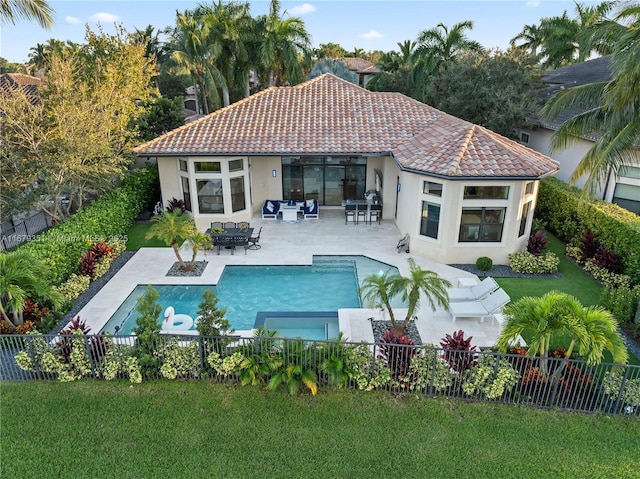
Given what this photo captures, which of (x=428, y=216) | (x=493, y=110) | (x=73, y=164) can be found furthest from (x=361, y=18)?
(x=73, y=164)

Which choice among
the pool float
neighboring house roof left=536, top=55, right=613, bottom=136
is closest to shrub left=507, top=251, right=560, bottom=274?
neighboring house roof left=536, top=55, right=613, bottom=136

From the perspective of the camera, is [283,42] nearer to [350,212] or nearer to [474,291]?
[350,212]

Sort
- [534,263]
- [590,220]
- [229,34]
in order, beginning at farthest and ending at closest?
1. [229,34]
2. [590,220]
3. [534,263]

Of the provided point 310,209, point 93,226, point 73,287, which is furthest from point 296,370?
point 310,209

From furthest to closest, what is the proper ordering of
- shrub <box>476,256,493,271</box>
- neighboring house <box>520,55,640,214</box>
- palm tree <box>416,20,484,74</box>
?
1. palm tree <box>416,20,484,74</box>
2. neighboring house <box>520,55,640,214</box>
3. shrub <box>476,256,493,271</box>

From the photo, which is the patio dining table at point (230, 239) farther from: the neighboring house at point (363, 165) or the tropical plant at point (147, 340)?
the tropical plant at point (147, 340)

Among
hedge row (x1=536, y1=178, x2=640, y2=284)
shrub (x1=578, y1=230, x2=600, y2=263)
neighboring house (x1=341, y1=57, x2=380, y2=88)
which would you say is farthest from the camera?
neighboring house (x1=341, y1=57, x2=380, y2=88)

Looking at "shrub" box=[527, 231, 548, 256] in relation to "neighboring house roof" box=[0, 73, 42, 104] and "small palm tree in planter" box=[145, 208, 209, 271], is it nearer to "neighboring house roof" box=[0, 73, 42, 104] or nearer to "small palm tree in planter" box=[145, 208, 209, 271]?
"small palm tree in planter" box=[145, 208, 209, 271]
